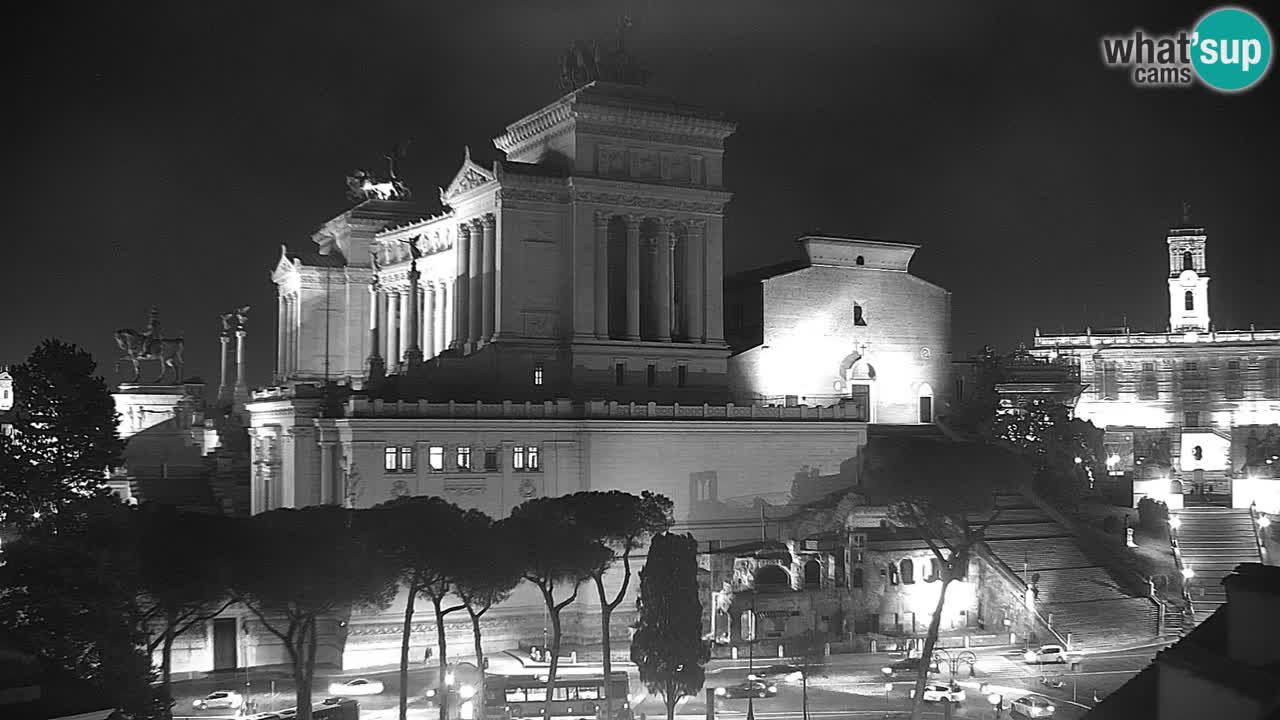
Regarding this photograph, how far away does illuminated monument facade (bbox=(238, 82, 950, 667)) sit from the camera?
230ft

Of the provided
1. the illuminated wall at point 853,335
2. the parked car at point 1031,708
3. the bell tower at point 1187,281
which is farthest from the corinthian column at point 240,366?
the bell tower at point 1187,281

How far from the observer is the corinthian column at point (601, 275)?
80.8 m

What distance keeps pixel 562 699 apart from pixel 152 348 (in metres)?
61.6

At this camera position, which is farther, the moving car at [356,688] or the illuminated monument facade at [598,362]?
the illuminated monument facade at [598,362]

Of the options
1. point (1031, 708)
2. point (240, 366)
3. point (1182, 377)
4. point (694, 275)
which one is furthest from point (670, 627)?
point (1182, 377)

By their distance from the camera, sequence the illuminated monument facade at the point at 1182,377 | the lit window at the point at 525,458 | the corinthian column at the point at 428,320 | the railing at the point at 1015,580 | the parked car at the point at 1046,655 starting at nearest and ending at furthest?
the parked car at the point at 1046,655, the railing at the point at 1015,580, the lit window at the point at 525,458, the corinthian column at the point at 428,320, the illuminated monument facade at the point at 1182,377

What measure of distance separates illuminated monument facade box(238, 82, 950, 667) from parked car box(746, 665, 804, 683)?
32.4 feet

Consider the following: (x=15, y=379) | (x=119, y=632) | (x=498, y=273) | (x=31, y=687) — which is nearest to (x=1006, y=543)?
(x=498, y=273)

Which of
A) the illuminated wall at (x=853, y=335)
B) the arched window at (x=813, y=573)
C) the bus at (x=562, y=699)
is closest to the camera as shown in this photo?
the bus at (x=562, y=699)

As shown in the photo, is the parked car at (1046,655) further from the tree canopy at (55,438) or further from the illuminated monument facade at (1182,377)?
the illuminated monument facade at (1182,377)

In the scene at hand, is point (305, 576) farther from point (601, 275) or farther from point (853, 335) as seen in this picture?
point (853, 335)

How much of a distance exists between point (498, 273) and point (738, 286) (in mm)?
21551

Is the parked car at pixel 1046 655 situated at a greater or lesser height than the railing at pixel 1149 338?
lesser

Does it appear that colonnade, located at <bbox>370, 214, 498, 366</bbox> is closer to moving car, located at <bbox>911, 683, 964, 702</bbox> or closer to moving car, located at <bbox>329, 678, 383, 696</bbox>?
moving car, located at <bbox>329, 678, 383, 696</bbox>
